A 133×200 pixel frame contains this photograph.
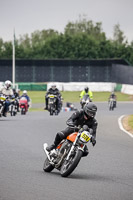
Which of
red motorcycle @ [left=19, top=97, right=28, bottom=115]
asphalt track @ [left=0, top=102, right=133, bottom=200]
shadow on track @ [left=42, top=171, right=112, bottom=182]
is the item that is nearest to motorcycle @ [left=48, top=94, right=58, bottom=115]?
red motorcycle @ [left=19, top=97, right=28, bottom=115]

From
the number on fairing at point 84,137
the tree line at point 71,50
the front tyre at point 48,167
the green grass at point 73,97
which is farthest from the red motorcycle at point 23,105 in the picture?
the tree line at point 71,50

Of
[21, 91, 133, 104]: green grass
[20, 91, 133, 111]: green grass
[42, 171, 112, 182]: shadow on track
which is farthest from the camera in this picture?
[21, 91, 133, 104]: green grass

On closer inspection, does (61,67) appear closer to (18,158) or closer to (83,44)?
(83,44)

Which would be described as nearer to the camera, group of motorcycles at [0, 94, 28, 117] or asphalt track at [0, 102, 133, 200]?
asphalt track at [0, 102, 133, 200]

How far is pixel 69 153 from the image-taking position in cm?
967

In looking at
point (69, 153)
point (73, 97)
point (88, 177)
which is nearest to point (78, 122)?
point (69, 153)

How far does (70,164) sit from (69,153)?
187 mm

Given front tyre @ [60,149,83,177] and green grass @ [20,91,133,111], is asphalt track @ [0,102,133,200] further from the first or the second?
green grass @ [20,91,133,111]

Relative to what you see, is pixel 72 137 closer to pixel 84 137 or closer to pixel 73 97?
pixel 84 137

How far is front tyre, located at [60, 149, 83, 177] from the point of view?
948cm

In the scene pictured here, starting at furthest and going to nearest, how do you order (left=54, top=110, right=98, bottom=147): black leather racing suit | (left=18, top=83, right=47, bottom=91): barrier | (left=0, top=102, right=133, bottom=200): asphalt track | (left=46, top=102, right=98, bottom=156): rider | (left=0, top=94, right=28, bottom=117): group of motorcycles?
(left=18, top=83, right=47, bottom=91): barrier < (left=0, top=94, right=28, bottom=117): group of motorcycles < (left=54, top=110, right=98, bottom=147): black leather racing suit < (left=46, top=102, right=98, bottom=156): rider < (left=0, top=102, right=133, bottom=200): asphalt track

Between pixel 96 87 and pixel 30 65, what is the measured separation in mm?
8528

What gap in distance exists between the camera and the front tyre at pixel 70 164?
31.1 ft

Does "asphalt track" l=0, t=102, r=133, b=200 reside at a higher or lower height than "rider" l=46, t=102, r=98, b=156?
lower
